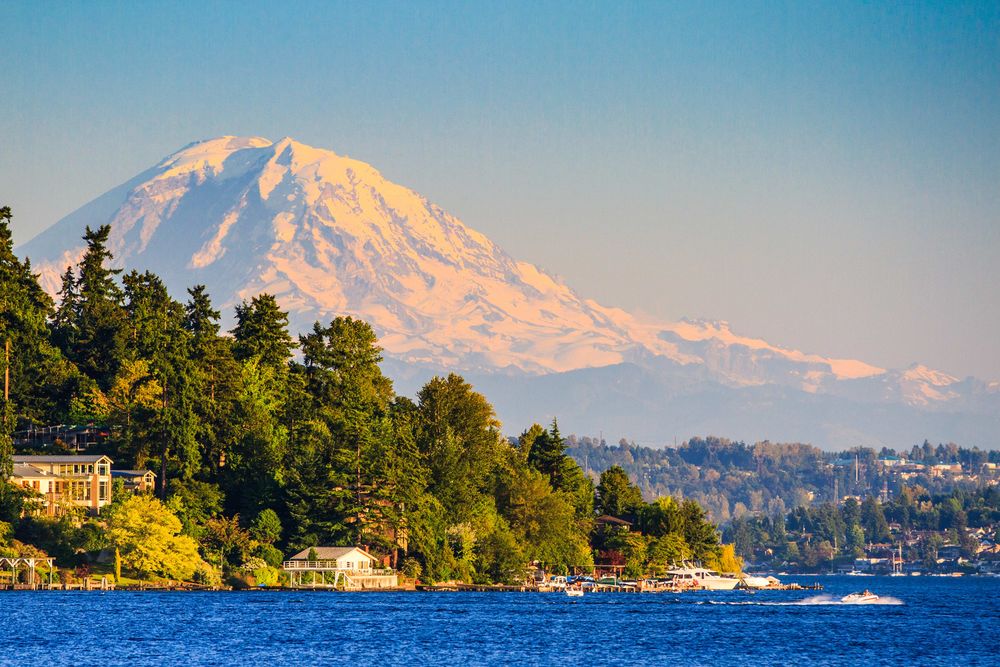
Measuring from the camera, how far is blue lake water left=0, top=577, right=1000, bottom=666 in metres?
89.4

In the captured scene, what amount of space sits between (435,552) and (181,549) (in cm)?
2457

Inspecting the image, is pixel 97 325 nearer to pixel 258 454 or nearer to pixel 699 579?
pixel 258 454

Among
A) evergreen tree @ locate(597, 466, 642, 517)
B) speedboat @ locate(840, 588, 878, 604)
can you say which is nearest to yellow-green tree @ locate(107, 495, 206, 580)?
speedboat @ locate(840, 588, 878, 604)

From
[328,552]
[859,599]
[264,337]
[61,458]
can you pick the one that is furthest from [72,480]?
[859,599]

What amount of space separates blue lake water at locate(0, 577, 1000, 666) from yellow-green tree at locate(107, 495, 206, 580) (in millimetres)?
3667

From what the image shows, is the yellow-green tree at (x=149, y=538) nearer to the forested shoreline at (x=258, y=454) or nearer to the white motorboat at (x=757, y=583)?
the forested shoreline at (x=258, y=454)

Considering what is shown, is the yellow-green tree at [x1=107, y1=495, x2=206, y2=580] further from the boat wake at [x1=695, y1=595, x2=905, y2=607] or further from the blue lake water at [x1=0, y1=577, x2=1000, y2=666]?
the boat wake at [x1=695, y1=595, x2=905, y2=607]

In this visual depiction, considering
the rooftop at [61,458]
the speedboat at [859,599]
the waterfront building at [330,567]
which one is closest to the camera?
the rooftop at [61,458]

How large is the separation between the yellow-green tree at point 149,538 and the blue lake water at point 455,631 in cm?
367

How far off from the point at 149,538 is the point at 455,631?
124 feet

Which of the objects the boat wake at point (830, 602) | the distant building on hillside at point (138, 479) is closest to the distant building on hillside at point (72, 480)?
the distant building on hillside at point (138, 479)

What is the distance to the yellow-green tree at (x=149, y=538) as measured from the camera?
437 feet

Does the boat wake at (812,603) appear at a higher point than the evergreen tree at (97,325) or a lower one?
lower

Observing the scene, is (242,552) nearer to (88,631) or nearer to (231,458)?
(231,458)
